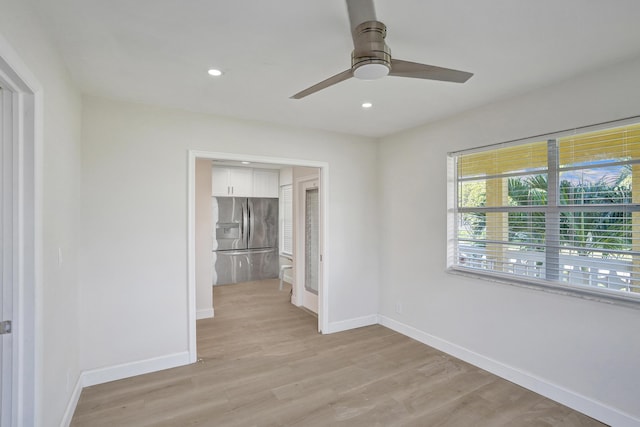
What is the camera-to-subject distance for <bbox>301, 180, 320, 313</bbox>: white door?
15.6ft

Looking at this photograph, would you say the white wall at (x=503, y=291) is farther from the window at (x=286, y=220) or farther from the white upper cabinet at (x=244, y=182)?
the white upper cabinet at (x=244, y=182)

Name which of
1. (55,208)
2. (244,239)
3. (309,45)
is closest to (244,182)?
(244,239)

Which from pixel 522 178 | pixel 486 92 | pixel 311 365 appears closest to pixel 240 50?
pixel 486 92

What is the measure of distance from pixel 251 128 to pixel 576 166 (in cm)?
294

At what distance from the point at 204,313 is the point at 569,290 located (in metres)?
4.19

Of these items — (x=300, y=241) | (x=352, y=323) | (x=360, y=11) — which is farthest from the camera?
(x=300, y=241)

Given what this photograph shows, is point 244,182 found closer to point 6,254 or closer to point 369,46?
point 6,254

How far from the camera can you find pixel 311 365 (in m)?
3.15

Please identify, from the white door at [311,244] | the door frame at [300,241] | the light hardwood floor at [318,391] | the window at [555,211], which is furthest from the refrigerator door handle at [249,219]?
the window at [555,211]

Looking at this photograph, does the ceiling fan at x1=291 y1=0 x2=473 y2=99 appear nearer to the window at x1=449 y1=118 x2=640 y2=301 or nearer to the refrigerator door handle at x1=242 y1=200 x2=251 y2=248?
the window at x1=449 y1=118 x2=640 y2=301

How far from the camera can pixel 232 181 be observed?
661cm

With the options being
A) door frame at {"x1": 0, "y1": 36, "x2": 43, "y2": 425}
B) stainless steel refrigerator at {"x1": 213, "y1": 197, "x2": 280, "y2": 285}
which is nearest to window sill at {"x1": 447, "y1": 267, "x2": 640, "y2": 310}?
door frame at {"x1": 0, "y1": 36, "x2": 43, "y2": 425}

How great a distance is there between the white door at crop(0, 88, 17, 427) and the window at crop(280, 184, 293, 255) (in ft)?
17.9

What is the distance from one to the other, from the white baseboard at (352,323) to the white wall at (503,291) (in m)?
0.18
